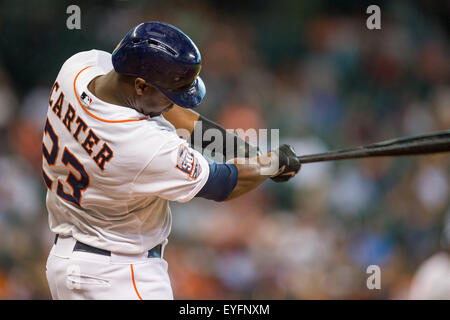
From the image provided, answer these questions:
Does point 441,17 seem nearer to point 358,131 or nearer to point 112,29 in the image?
point 358,131

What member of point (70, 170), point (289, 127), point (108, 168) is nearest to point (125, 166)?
point (108, 168)

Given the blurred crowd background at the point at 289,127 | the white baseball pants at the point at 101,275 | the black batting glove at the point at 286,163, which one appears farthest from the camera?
the blurred crowd background at the point at 289,127

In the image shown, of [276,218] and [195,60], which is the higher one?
[195,60]

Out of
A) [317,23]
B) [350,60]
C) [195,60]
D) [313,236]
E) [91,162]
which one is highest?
[317,23]

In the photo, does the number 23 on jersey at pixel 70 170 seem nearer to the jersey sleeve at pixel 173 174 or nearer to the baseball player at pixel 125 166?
the baseball player at pixel 125 166

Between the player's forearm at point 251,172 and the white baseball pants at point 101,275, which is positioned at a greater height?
the player's forearm at point 251,172

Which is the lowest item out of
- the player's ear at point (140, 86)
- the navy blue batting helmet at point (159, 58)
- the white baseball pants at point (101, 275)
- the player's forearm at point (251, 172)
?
the white baseball pants at point (101, 275)

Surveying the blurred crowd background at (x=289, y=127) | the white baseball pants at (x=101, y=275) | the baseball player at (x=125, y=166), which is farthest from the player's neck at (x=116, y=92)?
the blurred crowd background at (x=289, y=127)
